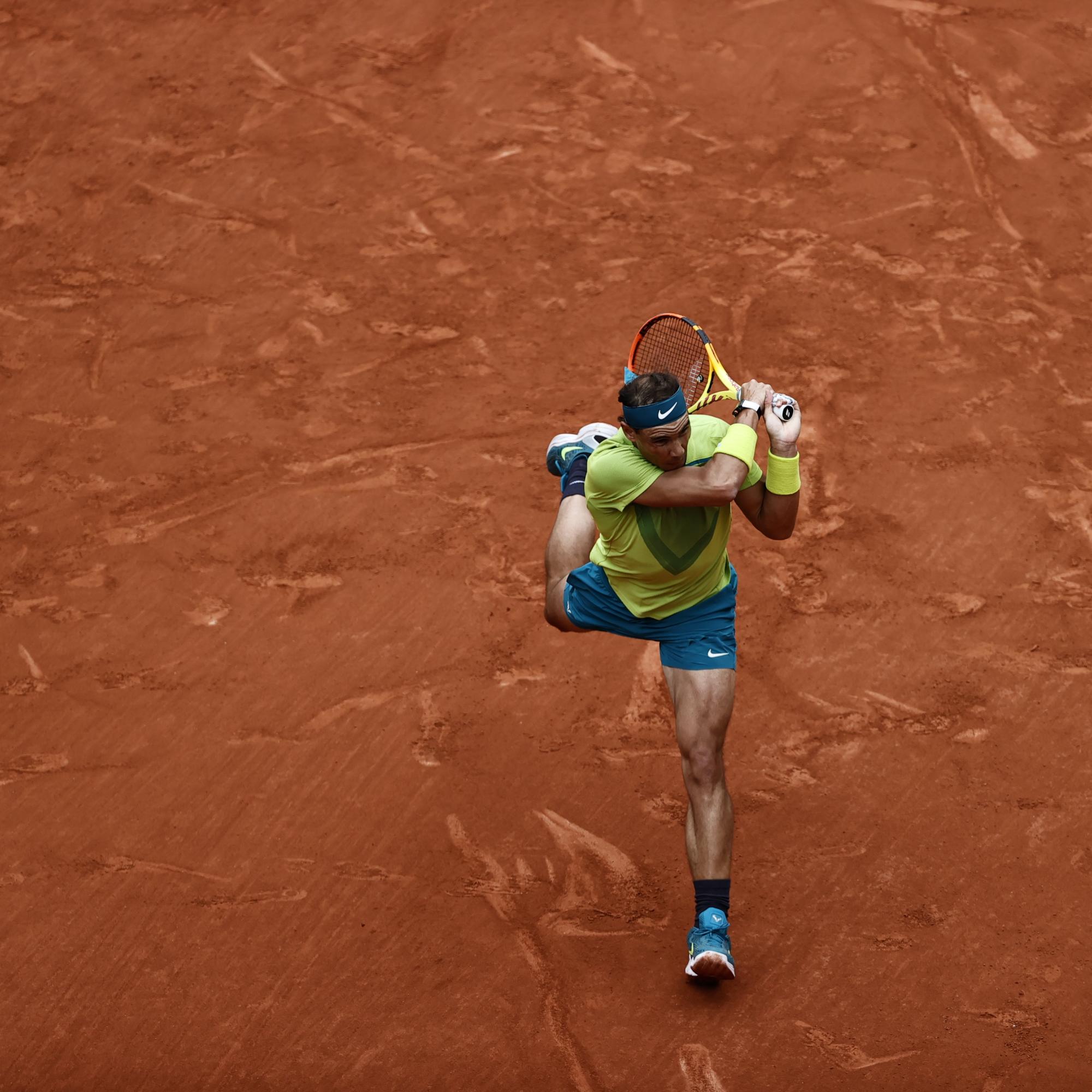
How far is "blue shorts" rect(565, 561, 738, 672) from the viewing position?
4859 millimetres

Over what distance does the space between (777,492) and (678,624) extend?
0.63 metres

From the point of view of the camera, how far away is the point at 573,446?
572 centimetres

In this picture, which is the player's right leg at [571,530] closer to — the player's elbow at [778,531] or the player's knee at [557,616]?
the player's knee at [557,616]

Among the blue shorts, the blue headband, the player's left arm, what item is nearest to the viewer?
the blue headband

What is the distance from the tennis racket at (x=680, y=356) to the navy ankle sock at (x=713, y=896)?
5.71 ft

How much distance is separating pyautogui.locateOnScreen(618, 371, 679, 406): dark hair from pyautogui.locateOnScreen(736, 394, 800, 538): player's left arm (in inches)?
14.1

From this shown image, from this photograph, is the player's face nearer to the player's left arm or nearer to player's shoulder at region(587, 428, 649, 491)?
player's shoulder at region(587, 428, 649, 491)

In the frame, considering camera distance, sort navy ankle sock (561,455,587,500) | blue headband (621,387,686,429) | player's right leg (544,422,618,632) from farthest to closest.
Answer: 1. navy ankle sock (561,455,587,500)
2. player's right leg (544,422,618,632)
3. blue headband (621,387,686,429)

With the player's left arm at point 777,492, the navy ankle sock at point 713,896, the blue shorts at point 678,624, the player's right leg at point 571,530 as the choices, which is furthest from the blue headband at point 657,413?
the navy ankle sock at point 713,896

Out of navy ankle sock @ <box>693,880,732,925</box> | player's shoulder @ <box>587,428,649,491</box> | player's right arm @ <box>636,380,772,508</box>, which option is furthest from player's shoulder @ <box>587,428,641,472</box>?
navy ankle sock @ <box>693,880,732,925</box>

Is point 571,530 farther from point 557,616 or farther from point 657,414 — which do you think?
point 657,414

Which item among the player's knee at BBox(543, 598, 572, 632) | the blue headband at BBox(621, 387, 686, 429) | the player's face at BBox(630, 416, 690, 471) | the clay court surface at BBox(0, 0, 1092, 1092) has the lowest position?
the clay court surface at BBox(0, 0, 1092, 1092)

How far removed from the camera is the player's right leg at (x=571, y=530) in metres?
5.35

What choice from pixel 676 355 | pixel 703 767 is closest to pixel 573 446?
pixel 676 355
